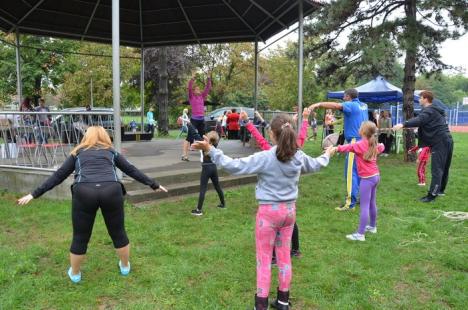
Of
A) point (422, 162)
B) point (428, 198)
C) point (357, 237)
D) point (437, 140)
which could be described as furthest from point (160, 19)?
point (357, 237)

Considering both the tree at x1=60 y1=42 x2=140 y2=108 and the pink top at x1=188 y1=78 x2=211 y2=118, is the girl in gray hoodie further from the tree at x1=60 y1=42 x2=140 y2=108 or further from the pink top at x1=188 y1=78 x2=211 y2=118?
the tree at x1=60 y1=42 x2=140 y2=108

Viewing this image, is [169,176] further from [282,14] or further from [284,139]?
[282,14]

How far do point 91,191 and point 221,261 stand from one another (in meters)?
1.73

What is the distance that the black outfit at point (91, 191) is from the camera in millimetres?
3961

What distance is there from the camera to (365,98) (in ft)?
57.9

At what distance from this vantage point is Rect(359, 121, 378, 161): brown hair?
5.60 meters

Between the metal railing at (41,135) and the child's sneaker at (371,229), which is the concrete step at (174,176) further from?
the child's sneaker at (371,229)

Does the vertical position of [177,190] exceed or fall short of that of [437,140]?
it falls short

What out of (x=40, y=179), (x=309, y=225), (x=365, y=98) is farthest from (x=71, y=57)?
(x=309, y=225)

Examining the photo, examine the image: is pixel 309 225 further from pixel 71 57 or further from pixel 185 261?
pixel 71 57

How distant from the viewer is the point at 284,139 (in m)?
3.46

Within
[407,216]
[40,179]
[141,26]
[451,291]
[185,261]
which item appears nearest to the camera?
[451,291]

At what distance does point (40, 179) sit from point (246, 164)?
5.53 metres

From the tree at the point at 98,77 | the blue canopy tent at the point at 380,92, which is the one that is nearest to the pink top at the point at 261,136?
the blue canopy tent at the point at 380,92
